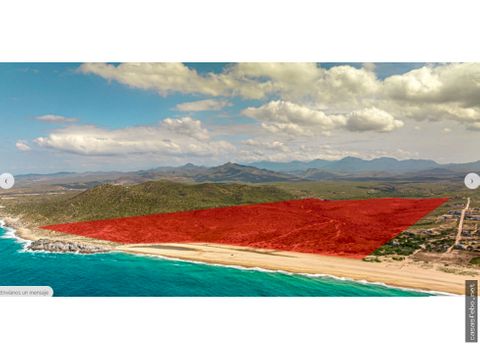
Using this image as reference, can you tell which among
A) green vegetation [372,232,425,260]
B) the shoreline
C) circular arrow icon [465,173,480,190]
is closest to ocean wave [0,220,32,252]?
the shoreline

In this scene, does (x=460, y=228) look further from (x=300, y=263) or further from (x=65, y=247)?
(x=65, y=247)

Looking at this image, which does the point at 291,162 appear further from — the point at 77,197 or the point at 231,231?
the point at 77,197

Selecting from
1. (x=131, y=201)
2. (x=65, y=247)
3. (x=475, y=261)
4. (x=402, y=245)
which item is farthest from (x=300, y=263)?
(x=65, y=247)

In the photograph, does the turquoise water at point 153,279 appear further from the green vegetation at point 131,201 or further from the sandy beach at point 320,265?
the green vegetation at point 131,201

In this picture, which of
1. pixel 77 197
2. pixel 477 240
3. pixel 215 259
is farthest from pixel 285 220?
pixel 77 197

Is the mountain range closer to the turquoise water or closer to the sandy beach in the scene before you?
the sandy beach
